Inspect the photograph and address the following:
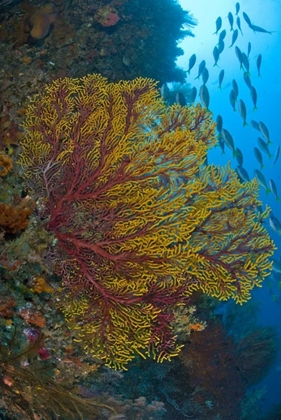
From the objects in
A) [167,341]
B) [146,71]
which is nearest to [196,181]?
[167,341]

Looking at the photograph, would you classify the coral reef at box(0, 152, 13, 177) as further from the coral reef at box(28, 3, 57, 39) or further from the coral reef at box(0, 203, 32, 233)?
the coral reef at box(28, 3, 57, 39)

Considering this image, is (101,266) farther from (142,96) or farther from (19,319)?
(142,96)

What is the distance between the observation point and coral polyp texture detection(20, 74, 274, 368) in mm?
3660

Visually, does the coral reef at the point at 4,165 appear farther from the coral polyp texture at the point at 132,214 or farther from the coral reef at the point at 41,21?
the coral reef at the point at 41,21

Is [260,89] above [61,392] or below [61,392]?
below

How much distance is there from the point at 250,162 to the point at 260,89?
2483 cm

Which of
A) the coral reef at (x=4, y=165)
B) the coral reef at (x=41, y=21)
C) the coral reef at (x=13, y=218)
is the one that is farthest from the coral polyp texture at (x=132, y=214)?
the coral reef at (x=41, y=21)

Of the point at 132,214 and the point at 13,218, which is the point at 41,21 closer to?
the point at 13,218

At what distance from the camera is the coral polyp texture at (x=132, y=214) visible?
3.66 m

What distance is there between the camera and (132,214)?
12.4ft

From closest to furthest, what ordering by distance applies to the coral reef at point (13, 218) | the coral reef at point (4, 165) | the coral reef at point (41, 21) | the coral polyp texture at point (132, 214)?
1. the coral reef at point (13, 218)
2. the coral polyp texture at point (132, 214)
3. the coral reef at point (4, 165)
4. the coral reef at point (41, 21)

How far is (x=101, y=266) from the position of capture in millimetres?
3703

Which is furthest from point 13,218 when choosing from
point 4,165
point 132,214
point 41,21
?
point 41,21

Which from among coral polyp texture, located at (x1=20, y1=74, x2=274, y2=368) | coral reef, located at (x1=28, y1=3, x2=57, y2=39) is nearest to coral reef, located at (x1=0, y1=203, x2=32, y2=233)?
coral polyp texture, located at (x1=20, y1=74, x2=274, y2=368)
